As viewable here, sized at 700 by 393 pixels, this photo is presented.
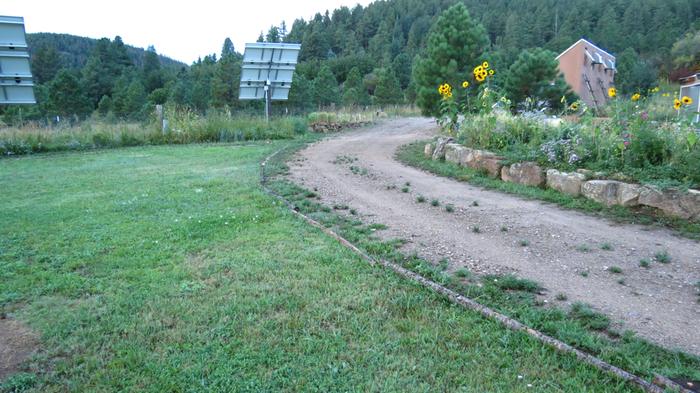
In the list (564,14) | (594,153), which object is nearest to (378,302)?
(594,153)

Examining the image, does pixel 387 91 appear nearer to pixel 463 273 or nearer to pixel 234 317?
pixel 463 273

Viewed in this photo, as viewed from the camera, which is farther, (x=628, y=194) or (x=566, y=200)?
(x=566, y=200)

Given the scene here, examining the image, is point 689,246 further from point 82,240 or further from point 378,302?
point 82,240

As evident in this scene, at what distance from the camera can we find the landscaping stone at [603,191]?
573 cm

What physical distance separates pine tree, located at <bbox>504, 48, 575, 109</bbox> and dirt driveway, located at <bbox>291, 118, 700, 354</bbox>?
10055 mm

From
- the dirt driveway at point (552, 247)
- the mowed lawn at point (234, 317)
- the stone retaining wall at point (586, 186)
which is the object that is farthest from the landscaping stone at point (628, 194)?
the mowed lawn at point (234, 317)

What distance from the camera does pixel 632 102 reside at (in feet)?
24.4

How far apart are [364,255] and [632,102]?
5645 mm

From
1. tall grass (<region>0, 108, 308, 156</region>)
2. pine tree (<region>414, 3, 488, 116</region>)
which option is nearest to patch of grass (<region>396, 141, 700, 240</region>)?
pine tree (<region>414, 3, 488, 116</region>)

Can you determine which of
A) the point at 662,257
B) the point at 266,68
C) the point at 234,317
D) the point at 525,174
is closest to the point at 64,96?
the point at 266,68

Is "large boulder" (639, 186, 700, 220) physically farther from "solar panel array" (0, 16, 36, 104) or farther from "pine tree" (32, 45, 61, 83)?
"pine tree" (32, 45, 61, 83)

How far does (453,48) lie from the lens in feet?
48.6

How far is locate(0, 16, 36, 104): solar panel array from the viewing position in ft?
51.2

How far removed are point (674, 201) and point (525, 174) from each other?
2198 millimetres
